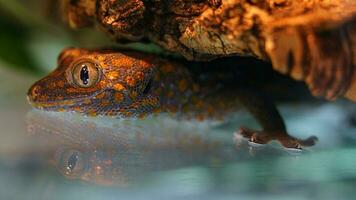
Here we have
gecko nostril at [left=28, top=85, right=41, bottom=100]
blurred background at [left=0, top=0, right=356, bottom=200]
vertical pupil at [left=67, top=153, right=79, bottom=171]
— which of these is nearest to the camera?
blurred background at [left=0, top=0, right=356, bottom=200]

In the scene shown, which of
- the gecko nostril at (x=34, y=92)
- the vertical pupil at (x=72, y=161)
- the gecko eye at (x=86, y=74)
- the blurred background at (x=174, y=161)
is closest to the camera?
the blurred background at (x=174, y=161)

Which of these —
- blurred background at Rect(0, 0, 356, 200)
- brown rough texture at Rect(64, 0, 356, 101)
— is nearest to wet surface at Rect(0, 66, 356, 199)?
blurred background at Rect(0, 0, 356, 200)

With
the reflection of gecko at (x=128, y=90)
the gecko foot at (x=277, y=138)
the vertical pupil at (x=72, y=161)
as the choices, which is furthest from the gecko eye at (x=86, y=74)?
the gecko foot at (x=277, y=138)

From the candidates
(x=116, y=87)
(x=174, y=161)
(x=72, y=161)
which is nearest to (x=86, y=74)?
(x=116, y=87)

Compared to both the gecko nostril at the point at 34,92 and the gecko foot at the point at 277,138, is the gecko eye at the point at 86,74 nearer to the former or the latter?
the gecko nostril at the point at 34,92

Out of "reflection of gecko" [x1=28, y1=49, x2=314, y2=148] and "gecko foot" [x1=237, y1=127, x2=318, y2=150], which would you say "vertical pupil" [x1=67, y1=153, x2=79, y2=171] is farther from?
"gecko foot" [x1=237, y1=127, x2=318, y2=150]

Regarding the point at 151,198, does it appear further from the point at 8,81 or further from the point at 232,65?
the point at 8,81

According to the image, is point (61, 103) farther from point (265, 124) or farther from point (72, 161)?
point (265, 124)
